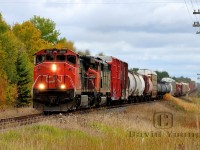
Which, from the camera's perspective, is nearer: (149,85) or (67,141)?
(67,141)

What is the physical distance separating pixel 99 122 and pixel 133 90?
30.9m

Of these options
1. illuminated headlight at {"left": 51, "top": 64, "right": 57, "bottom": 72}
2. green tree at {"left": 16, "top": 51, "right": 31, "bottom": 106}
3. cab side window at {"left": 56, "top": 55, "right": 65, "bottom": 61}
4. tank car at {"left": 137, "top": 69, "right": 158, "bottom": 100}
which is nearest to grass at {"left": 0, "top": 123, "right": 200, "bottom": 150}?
illuminated headlight at {"left": 51, "top": 64, "right": 57, "bottom": 72}

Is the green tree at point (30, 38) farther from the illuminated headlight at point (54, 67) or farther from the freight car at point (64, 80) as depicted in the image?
the illuminated headlight at point (54, 67)

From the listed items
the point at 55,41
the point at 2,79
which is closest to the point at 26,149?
the point at 2,79

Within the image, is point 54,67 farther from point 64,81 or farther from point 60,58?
point 64,81

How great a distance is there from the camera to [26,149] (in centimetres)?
1090

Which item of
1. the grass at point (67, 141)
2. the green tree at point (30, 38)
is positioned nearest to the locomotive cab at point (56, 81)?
the grass at point (67, 141)

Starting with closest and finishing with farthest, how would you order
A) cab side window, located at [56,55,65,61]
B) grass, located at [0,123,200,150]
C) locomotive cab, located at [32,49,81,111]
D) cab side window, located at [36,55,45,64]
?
grass, located at [0,123,200,150]
locomotive cab, located at [32,49,81,111]
cab side window, located at [56,55,65,61]
cab side window, located at [36,55,45,64]

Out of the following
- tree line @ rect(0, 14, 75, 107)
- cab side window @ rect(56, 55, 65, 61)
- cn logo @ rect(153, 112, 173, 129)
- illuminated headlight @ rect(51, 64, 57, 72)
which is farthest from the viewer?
tree line @ rect(0, 14, 75, 107)

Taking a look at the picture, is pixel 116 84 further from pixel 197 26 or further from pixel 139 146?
pixel 139 146

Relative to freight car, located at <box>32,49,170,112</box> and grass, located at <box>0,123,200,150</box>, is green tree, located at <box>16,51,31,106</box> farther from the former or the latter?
grass, located at <box>0,123,200,150</box>

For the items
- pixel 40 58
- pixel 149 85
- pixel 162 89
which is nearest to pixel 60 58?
pixel 40 58

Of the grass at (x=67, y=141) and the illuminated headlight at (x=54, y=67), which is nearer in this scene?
the grass at (x=67, y=141)

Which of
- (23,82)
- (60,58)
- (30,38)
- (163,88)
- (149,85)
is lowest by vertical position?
(163,88)
